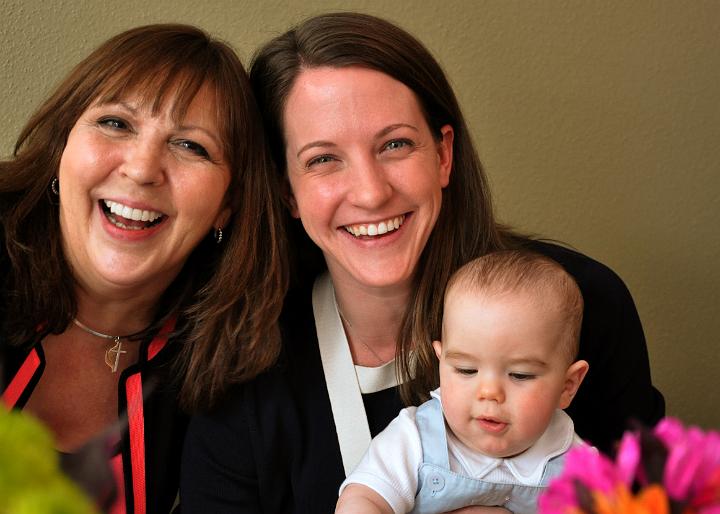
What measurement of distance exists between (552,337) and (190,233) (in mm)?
733

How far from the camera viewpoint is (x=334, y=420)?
1.70 meters

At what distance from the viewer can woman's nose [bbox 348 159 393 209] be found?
1.57 meters

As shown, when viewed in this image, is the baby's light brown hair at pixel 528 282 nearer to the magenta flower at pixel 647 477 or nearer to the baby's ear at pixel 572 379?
the baby's ear at pixel 572 379

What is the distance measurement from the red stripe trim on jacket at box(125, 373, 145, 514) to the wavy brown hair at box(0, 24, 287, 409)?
3.6 inches

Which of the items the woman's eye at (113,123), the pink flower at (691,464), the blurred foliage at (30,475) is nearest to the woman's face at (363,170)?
the woman's eye at (113,123)

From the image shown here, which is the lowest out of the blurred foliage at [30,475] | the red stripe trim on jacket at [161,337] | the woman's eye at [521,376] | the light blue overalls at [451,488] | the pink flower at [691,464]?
the light blue overalls at [451,488]

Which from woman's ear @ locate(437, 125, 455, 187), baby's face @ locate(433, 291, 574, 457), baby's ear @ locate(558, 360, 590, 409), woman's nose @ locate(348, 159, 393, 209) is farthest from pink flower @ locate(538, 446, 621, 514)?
woman's ear @ locate(437, 125, 455, 187)

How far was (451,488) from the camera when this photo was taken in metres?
Result: 1.40

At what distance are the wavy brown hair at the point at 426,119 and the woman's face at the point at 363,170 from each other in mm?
35

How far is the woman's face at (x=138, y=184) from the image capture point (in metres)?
1.62

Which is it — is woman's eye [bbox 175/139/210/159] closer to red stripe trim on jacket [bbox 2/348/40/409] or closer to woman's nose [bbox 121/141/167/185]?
woman's nose [bbox 121/141/167/185]

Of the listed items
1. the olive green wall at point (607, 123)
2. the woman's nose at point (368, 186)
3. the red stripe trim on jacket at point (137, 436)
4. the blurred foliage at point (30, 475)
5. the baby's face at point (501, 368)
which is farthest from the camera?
the olive green wall at point (607, 123)

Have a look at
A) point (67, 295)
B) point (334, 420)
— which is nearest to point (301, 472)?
point (334, 420)

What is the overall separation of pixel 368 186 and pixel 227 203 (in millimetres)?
352
